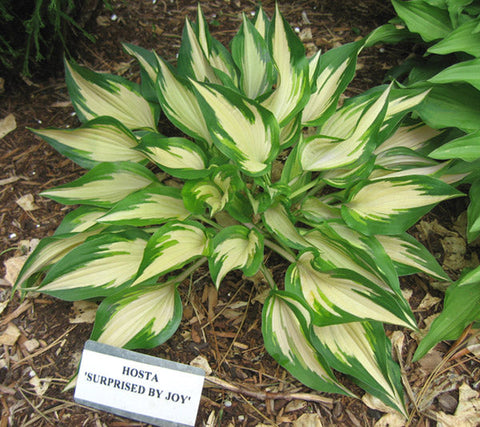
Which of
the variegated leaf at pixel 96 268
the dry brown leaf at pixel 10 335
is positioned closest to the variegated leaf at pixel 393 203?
the variegated leaf at pixel 96 268

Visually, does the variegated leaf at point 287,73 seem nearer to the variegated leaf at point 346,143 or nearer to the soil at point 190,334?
the variegated leaf at point 346,143

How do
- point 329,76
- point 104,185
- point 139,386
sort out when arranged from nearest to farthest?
1. point 139,386
2. point 104,185
3. point 329,76

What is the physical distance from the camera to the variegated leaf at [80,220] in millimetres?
1436

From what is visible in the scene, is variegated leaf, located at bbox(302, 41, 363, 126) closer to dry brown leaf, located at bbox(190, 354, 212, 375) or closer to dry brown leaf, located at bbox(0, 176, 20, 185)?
dry brown leaf, located at bbox(190, 354, 212, 375)

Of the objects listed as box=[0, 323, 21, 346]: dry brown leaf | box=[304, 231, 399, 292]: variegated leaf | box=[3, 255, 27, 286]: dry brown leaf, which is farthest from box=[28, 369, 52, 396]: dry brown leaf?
box=[304, 231, 399, 292]: variegated leaf

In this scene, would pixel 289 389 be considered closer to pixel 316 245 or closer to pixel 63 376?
pixel 316 245

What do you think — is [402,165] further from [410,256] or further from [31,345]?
[31,345]

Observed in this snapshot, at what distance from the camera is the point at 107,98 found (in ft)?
5.35

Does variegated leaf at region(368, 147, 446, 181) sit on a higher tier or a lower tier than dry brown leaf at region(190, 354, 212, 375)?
higher

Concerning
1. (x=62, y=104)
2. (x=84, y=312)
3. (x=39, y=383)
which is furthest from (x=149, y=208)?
(x=62, y=104)

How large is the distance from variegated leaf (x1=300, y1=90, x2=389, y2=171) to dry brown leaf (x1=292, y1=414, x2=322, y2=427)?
76 cm

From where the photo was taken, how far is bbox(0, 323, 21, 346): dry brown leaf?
1.41m

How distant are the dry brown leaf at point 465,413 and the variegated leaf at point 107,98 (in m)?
1.39

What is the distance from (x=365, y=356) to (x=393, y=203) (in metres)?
0.47
